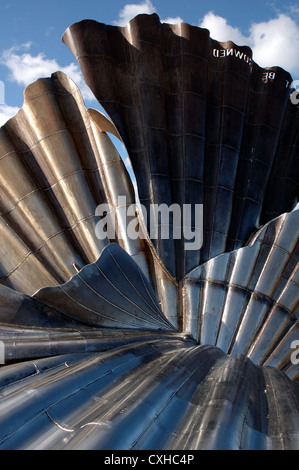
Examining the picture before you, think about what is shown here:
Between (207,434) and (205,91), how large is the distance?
687cm

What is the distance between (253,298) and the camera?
658cm

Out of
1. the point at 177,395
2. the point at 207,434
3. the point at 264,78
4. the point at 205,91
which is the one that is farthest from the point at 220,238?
the point at 207,434

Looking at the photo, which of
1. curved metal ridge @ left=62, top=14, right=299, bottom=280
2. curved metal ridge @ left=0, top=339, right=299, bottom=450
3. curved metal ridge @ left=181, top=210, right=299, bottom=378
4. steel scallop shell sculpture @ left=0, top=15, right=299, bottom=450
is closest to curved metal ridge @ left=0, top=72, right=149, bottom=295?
steel scallop shell sculpture @ left=0, top=15, right=299, bottom=450

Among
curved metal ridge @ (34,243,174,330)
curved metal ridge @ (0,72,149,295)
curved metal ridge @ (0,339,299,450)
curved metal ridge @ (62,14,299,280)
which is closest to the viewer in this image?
curved metal ridge @ (0,339,299,450)

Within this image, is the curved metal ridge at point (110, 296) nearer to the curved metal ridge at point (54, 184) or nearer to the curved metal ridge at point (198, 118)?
the curved metal ridge at point (54, 184)

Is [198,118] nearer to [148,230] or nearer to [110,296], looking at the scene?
[148,230]

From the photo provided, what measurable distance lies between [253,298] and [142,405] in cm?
366

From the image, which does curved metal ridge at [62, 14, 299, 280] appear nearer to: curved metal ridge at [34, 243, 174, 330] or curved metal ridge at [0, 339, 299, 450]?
curved metal ridge at [34, 243, 174, 330]

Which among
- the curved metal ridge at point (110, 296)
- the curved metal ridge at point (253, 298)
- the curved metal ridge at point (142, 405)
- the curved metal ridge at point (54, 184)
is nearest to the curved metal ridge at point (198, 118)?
the curved metal ridge at point (54, 184)

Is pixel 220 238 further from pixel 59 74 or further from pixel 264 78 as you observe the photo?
pixel 59 74

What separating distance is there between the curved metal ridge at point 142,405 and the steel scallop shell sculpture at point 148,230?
26 millimetres

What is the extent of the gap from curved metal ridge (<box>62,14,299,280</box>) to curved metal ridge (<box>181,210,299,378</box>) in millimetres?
890

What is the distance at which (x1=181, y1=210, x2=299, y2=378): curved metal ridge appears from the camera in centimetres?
613

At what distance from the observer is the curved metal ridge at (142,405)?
2.84 metres
